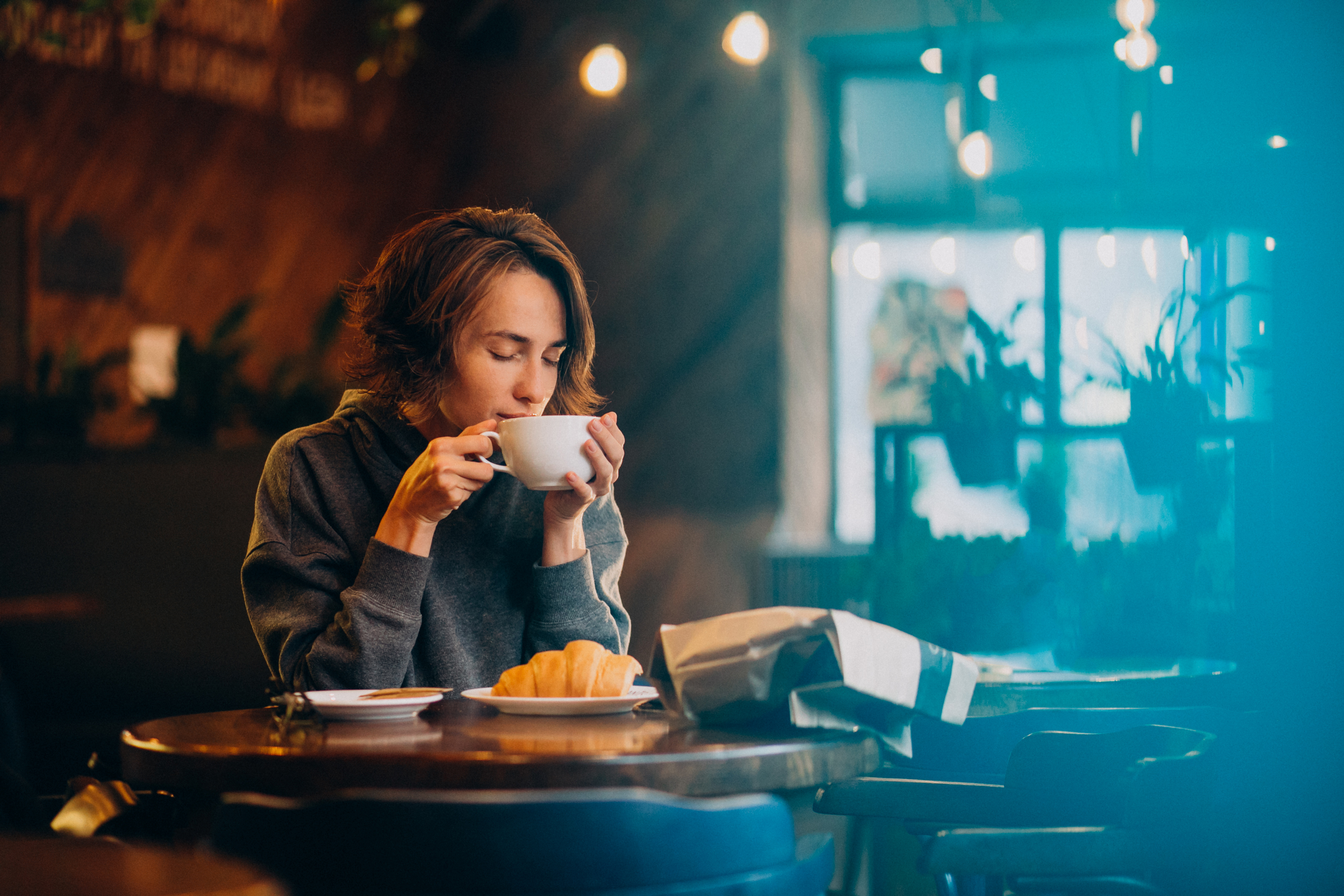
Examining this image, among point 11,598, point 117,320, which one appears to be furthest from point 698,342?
point 11,598

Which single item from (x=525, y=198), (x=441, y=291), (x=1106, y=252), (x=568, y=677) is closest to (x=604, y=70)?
(x=525, y=198)

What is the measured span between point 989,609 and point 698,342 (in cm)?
314

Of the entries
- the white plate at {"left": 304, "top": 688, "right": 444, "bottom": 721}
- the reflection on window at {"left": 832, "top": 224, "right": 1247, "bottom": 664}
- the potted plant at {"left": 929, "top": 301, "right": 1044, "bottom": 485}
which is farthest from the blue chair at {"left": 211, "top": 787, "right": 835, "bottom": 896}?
the potted plant at {"left": 929, "top": 301, "right": 1044, "bottom": 485}

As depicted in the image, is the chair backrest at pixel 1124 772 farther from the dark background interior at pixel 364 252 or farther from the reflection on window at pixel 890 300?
A: the reflection on window at pixel 890 300

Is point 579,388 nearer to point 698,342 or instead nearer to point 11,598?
point 11,598

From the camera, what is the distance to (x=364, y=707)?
123cm

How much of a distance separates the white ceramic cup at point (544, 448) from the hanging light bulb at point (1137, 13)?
81.6 inches

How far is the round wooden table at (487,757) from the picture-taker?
102 cm

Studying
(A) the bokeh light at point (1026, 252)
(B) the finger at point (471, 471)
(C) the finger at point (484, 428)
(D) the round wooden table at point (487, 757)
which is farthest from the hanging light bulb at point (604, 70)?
(D) the round wooden table at point (487, 757)

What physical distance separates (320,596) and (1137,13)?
266cm

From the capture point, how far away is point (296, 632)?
1438mm

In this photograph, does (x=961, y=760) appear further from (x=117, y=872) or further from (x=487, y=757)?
(x=117, y=872)

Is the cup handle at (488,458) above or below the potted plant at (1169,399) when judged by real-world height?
below

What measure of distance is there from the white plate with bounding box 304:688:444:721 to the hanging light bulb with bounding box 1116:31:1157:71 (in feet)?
6.81
